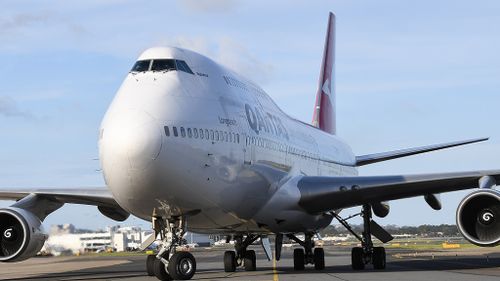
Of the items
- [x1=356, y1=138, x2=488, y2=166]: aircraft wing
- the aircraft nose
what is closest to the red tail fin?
[x1=356, y1=138, x2=488, y2=166]: aircraft wing

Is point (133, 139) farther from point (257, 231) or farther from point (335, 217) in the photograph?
point (335, 217)

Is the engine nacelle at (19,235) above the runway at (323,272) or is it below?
above

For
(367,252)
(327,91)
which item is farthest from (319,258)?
(327,91)

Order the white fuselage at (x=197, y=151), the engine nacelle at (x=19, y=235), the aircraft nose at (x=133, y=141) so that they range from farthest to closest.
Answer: the engine nacelle at (x=19, y=235) → the white fuselage at (x=197, y=151) → the aircraft nose at (x=133, y=141)

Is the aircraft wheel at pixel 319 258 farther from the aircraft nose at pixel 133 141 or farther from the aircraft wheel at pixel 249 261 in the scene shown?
the aircraft nose at pixel 133 141

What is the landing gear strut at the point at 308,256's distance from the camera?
26656 millimetres

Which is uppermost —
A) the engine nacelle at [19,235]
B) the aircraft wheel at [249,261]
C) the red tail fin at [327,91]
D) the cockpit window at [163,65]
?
the red tail fin at [327,91]

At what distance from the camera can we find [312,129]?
98.6 ft

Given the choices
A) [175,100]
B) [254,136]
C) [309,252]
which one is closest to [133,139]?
[175,100]

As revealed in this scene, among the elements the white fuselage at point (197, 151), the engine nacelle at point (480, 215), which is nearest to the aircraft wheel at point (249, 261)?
the white fuselage at point (197, 151)

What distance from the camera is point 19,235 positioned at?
847 inches

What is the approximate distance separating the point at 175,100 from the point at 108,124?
1520 millimetres

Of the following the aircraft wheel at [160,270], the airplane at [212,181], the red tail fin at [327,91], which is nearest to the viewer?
the airplane at [212,181]

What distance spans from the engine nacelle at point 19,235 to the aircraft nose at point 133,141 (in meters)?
6.16
